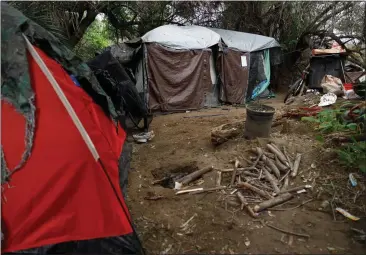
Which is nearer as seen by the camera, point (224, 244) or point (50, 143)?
point (50, 143)

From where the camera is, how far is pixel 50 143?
8.15ft

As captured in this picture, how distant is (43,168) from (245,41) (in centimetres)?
814

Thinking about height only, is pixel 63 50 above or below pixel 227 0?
below

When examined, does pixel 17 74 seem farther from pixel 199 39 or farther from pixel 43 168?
pixel 199 39

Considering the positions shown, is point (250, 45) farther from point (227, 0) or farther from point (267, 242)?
point (267, 242)

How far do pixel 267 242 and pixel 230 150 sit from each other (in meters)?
1.90

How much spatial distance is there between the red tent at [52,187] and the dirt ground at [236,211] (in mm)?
630

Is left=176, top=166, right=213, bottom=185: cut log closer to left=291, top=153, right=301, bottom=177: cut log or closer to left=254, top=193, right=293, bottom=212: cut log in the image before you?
left=254, top=193, right=293, bottom=212: cut log

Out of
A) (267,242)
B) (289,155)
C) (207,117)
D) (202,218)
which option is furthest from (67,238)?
(207,117)

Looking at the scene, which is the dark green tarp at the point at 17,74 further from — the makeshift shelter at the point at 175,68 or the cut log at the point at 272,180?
the makeshift shelter at the point at 175,68

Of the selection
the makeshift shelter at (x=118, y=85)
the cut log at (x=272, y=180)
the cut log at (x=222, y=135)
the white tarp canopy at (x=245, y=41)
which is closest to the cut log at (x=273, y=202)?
the cut log at (x=272, y=180)

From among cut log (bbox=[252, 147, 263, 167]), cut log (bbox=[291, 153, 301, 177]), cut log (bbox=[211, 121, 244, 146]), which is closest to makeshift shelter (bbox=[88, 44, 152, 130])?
cut log (bbox=[211, 121, 244, 146])

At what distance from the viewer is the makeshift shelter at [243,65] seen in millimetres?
8758

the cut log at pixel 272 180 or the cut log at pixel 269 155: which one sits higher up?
the cut log at pixel 269 155
